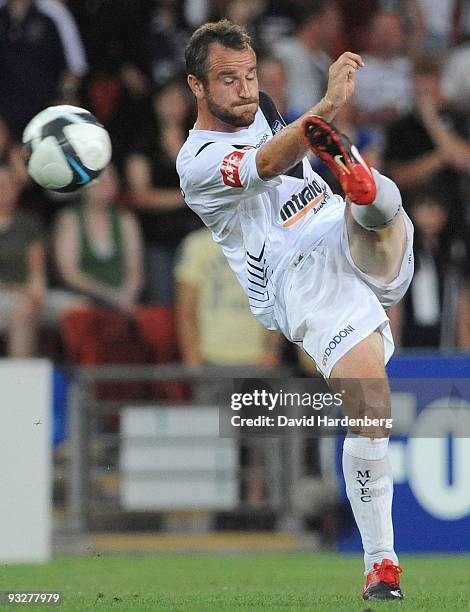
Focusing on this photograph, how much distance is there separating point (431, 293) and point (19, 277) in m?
3.44

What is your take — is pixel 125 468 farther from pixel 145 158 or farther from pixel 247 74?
pixel 247 74

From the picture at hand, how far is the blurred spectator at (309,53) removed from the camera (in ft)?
41.9

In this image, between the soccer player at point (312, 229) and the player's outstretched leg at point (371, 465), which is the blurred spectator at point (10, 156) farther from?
the player's outstretched leg at point (371, 465)

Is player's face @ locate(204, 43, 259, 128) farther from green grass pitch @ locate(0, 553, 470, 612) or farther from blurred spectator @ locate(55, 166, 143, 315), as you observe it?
blurred spectator @ locate(55, 166, 143, 315)

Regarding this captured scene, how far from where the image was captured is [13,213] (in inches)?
462

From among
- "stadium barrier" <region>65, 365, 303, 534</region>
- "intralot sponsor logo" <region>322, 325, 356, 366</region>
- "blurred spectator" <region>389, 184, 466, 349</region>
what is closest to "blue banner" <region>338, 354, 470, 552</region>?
"stadium barrier" <region>65, 365, 303, 534</region>

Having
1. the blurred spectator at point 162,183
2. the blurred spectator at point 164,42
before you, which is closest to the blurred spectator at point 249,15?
the blurred spectator at point 164,42

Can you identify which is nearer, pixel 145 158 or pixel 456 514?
pixel 456 514

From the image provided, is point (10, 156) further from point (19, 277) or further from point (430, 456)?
point (430, 456)

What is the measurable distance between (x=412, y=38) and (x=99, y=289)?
4288mm

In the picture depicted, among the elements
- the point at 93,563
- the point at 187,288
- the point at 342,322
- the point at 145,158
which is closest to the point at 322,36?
the point at 145,158

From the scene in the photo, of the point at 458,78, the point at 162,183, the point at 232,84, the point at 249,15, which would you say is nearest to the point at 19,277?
the point at 162,183

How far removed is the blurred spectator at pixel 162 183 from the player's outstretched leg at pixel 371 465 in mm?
5787

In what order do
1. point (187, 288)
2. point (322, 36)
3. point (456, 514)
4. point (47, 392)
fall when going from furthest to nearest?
point (322, 36) → point (187, 288) → point (456, 514) → point (47, 392)
